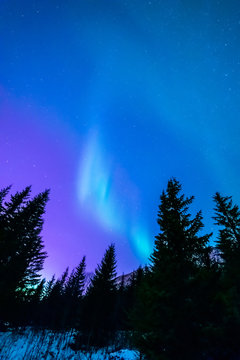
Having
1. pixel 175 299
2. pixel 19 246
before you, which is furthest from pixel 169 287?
pixel 19 246

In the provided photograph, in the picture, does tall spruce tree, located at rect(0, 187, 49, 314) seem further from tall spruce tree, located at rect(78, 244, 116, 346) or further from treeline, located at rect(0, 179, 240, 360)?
tall spruce tree, located at rect(78, 244, 116, 346)

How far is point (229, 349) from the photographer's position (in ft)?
30.6

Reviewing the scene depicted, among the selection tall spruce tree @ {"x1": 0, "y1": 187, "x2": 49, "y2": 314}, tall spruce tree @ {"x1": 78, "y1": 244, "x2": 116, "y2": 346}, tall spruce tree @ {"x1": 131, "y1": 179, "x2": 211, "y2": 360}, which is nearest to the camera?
Result: tall spruce tree @ {"x1": 131, "y1": 179, "x2": 211, "y2": 360}

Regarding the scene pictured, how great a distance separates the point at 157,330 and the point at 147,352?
1.12m

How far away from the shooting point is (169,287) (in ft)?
29.6

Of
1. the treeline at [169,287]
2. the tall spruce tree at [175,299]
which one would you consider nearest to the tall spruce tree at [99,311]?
the treeline at [169,287]

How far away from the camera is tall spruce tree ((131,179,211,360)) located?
8.09m

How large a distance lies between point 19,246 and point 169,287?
16.7 metres

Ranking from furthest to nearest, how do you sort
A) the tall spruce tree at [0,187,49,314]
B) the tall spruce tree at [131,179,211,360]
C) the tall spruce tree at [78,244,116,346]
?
the tall spruce tree at [78,244,116,346], the tall spruce tree at [0,187,49,314], the tall spruce tree at [131,179,211,360]

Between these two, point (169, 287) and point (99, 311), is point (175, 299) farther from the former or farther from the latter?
point (99, 311)

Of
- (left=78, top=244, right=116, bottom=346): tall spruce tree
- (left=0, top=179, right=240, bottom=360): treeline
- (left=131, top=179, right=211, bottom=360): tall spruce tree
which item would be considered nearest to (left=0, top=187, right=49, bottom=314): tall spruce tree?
(left=0, top=179, right=240, bottom=360): treeline

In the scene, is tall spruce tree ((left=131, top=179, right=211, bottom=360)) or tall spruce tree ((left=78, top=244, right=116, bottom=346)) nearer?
tall spruce tree ((left=131, top=179, right=211, bottom=360))

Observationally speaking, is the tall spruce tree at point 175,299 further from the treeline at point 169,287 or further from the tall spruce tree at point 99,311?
the tall spruce tree at point 99,311

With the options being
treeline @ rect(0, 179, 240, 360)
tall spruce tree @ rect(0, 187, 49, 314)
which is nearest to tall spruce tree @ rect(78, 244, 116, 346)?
treeline @ rect(0, 179, 240, 360)
